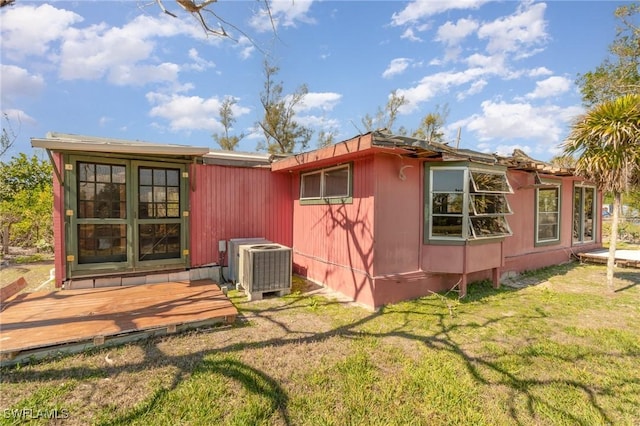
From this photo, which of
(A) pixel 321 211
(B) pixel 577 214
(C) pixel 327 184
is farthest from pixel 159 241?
(B) pixel 577 214

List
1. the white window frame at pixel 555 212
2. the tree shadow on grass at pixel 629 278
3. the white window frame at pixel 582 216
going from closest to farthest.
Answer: the tree shadow on grass at pixel 629 278 → the white window frame at pixel 555 212 → the white window frame at pixel 582 216

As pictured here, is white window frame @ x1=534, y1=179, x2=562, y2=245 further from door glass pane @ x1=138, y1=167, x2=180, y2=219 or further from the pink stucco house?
door glass pane @ x1=138, y1=167, x2=180, y2=219

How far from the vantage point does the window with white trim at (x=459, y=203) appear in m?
4.59

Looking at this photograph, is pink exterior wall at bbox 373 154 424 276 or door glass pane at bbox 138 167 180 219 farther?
door glass pane at bbox 138 167 180 219

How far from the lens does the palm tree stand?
455 centimetres

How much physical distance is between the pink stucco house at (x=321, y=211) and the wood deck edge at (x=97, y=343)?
7.17 feet

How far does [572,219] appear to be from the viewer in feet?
25.7

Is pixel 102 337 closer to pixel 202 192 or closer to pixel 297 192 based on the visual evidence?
pixel 202 192

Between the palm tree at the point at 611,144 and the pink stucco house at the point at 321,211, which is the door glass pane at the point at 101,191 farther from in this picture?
the palm tree at the point at 611,144

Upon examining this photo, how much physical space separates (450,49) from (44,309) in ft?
38.4

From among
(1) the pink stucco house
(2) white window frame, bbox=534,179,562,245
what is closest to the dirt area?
(1) the pink stucco house

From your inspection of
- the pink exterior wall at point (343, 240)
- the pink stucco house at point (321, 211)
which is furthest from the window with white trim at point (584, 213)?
the pink exterior wall at point (343, 240)

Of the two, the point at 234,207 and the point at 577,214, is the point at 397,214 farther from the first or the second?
the point at 577,214

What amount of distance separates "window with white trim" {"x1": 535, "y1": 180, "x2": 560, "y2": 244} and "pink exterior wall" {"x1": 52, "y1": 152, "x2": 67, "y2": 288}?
9.92 metres
